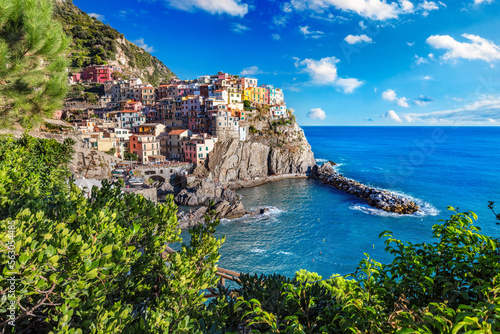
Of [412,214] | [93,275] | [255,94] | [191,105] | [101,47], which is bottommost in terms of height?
[412,214]

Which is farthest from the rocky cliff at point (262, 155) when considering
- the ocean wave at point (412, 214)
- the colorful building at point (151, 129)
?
the ocean wave at point (412, 214)

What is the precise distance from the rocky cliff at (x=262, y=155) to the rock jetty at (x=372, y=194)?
538 centimetres

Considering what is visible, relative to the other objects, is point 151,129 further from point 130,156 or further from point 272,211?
point 272,211

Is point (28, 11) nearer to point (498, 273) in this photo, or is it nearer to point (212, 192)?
point (498, 273)

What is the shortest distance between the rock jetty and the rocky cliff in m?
5.38

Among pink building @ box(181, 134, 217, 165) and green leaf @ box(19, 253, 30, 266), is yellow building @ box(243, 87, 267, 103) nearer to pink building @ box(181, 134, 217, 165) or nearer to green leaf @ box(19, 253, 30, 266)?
pink building @ box(181, 134, 217, 165)

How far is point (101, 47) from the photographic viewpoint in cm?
9419

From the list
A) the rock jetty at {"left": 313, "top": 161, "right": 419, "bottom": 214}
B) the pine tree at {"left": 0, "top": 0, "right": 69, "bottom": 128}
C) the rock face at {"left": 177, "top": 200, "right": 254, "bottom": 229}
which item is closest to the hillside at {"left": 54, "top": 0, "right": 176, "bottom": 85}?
the rock face at {"left": 177, "top": 200, "right": 254, "bottom": 229}

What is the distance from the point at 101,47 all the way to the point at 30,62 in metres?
109

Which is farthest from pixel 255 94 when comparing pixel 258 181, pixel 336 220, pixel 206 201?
pixel 336 220

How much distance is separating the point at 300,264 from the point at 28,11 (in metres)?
21.9

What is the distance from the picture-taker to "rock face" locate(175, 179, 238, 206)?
37.1 meters

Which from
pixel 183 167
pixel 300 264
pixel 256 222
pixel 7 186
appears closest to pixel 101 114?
pixel 183 167

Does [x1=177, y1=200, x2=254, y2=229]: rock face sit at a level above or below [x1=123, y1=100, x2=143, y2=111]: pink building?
below
